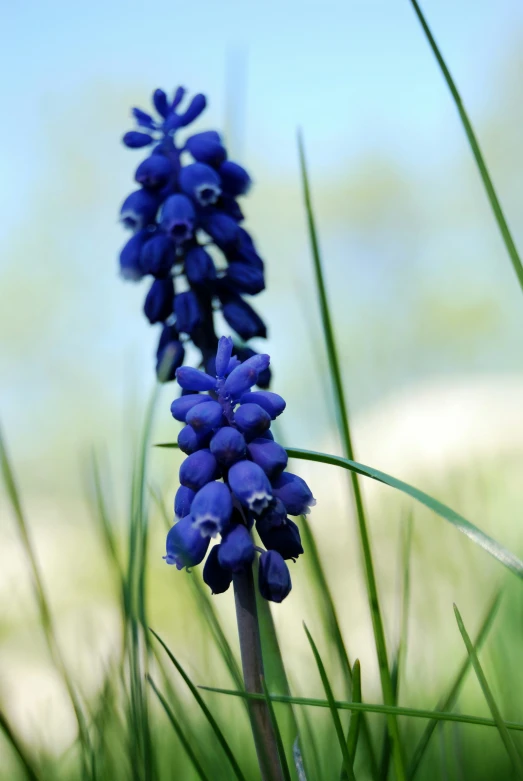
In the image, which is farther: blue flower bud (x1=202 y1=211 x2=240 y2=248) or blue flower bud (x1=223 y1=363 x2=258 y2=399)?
blue flower bud (x1=202 y1=211 x2=240 y2=248)

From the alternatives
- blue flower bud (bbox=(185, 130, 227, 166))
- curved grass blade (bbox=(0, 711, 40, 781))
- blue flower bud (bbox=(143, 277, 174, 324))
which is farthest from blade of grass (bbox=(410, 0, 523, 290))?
blue flower bud (bbox=(143, 277, 174, 324))

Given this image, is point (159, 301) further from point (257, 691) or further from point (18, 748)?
point (18, 748)

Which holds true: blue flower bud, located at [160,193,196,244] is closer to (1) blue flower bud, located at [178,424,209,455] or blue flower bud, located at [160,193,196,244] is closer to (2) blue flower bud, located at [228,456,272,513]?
(1) blue flower bud, located at [178,424,209,455]

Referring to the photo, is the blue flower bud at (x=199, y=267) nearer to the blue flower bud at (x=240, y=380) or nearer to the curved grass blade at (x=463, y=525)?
the blue flower bud at (x=240, y=380)

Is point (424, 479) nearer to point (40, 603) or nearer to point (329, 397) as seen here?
point (329, 397)

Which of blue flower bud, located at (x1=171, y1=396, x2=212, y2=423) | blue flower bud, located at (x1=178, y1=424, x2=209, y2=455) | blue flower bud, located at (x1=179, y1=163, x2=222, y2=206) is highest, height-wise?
blue flower bud, located at (x1=179, y1=163, x2=222, y2=206)

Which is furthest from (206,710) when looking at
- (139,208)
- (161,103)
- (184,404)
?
(161,103)

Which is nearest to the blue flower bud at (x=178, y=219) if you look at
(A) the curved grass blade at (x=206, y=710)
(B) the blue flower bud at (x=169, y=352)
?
(B) the blue flower bud at (x=169, y=352)
